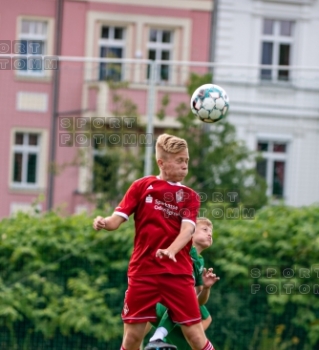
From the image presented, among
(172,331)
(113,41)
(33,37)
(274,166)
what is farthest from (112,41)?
(172,331)

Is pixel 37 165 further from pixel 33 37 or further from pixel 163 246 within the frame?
pixel 33 37

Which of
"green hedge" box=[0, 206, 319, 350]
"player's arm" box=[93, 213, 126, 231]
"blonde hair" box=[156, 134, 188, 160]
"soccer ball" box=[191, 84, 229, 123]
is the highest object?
"soccer ball" box=[191, 84, 229, 123]

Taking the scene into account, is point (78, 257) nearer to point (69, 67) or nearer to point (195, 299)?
point (69, 67)

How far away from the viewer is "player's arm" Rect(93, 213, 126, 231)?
7047mm

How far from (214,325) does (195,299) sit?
14.5ft

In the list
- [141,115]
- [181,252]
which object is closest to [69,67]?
[141,115]

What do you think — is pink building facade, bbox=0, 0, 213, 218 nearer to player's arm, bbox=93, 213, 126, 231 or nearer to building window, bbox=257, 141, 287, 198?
building window, bbox=257, 141, 287, 198

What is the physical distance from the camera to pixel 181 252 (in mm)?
7207

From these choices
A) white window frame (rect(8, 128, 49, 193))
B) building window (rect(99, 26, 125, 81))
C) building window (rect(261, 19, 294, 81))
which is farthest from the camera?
building window (rect(261, 19, 294, 81))

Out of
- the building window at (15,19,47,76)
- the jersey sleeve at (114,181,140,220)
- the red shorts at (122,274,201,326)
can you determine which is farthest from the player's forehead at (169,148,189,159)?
the building window at (15,19,47,76)

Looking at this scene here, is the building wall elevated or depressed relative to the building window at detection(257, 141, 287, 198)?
elevated

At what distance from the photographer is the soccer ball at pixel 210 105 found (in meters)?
9.07

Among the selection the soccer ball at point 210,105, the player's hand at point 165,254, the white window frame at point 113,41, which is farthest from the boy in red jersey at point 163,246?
the white window frame at point 113,41

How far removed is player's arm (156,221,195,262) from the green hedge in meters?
4.46
